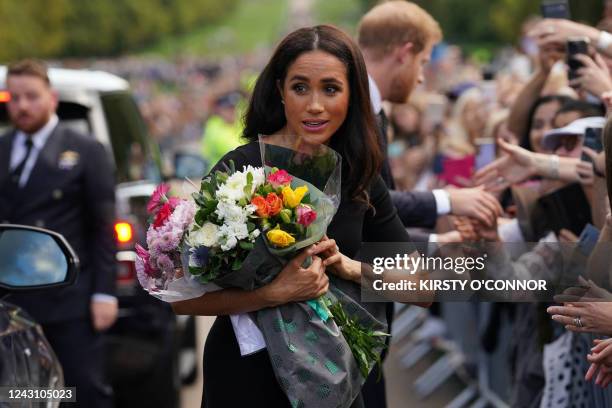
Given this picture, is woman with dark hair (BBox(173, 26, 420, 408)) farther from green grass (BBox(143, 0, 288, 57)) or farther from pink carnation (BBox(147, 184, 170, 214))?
green grass (BBox(143, 0, 288, 57))

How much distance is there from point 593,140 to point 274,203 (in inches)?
71.6

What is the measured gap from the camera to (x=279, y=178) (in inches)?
143

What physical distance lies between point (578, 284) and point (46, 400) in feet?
5.95

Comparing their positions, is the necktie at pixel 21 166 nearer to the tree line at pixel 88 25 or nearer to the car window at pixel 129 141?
the car window at pixel 129 141

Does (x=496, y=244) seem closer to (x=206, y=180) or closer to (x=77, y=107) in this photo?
(x=206, y=180)

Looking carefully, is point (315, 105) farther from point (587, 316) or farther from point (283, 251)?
point (587, 316)

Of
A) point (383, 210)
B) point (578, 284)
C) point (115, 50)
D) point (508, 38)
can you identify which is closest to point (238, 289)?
point (383, 210)

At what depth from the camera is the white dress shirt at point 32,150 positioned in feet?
20.9

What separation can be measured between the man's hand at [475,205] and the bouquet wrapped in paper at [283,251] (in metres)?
1.48

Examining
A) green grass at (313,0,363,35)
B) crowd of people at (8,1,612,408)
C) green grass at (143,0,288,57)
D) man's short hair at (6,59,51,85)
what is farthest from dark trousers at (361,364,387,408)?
green grass at (313,0,363,35)

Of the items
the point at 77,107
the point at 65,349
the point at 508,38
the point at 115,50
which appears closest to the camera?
the point at 65,349

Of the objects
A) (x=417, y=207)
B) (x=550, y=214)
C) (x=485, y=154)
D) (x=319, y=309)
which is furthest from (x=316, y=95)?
(x=485, y=154)

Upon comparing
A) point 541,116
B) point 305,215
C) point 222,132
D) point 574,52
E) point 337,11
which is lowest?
point 337,11

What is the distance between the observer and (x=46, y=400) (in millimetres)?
4203
